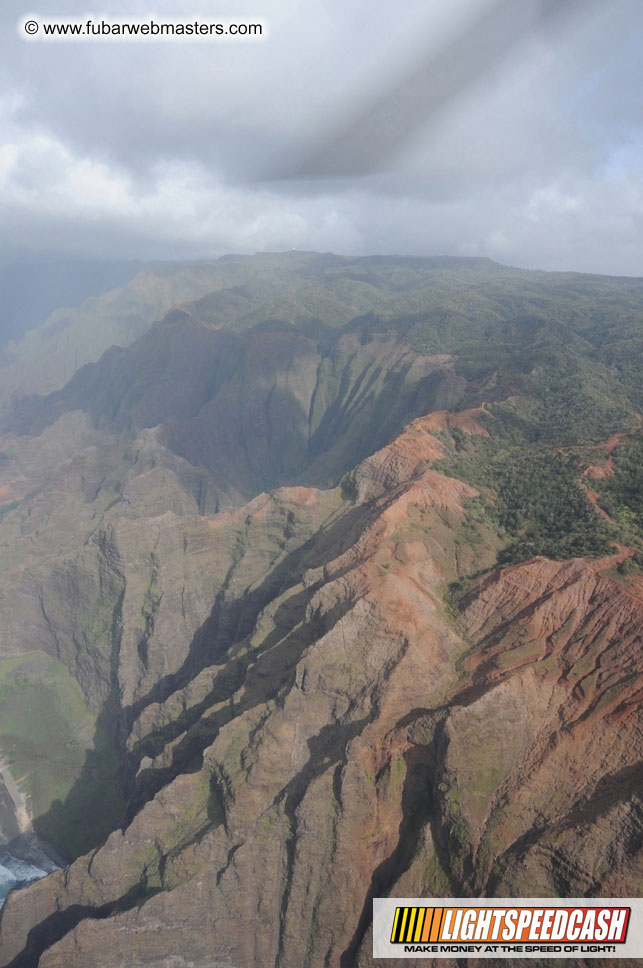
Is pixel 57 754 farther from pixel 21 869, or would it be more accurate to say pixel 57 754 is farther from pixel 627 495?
pixel 627 495

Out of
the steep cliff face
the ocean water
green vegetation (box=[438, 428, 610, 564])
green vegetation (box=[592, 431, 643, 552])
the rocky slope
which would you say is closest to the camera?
the steep cliff face

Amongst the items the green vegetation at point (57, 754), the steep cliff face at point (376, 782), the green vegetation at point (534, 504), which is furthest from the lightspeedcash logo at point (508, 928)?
the green vegetation at point (57, 754)

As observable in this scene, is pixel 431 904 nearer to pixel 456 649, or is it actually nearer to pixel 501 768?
pixel 501 768

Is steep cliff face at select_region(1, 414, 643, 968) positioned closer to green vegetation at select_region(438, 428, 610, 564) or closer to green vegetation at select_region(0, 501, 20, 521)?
green vegetation at select_region(438, 428, 610, 564)

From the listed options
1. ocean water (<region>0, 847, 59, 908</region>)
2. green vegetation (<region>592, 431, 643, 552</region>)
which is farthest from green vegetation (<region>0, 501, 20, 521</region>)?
green vegetation (<region>592, 431, 643, 552</region>)

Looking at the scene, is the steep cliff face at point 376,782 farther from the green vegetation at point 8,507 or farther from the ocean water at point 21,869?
the green vegetation at point 8,507
